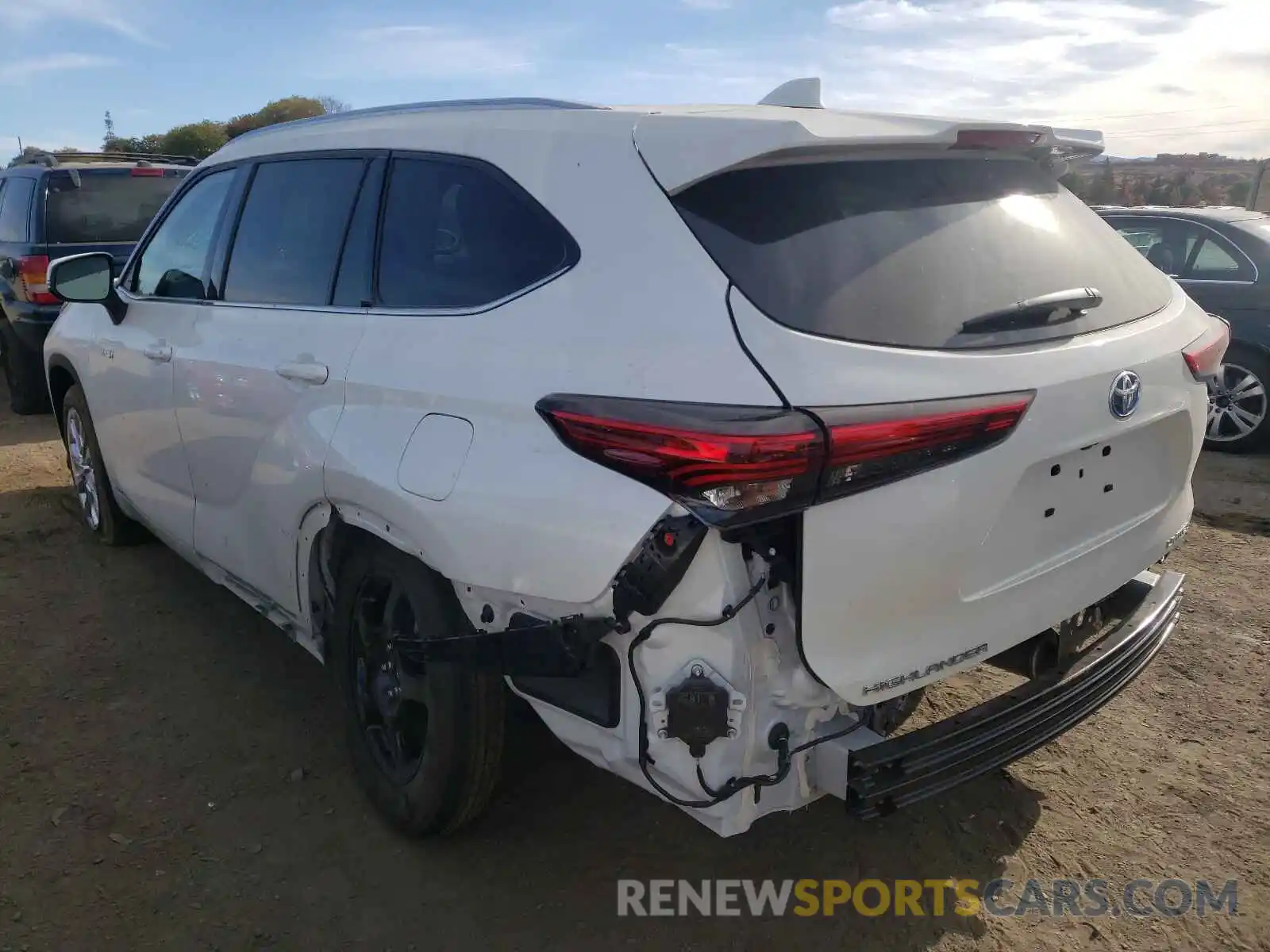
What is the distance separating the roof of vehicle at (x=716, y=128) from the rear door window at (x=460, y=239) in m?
0.14

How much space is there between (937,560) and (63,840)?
2.58m

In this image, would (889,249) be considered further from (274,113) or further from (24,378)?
(274,113)

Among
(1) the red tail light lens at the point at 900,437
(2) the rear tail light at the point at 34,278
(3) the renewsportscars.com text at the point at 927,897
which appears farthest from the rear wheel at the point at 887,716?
(2) the rear tail light at the point at 34,278

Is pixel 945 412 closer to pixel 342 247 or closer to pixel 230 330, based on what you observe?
pixel 342 247

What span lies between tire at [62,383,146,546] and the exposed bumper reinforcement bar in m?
4.12

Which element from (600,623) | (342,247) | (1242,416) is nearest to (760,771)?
(600,623)

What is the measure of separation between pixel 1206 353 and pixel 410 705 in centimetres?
236

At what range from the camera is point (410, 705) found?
9.17 feet

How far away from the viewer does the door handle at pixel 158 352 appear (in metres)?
3.77

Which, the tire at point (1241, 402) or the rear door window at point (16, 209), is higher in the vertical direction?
the rear door window at point (16, 209)

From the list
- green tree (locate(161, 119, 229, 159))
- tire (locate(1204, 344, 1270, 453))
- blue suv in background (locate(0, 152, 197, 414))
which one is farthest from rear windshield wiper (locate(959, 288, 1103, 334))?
green tree (locate(161, 119, 229, 159))

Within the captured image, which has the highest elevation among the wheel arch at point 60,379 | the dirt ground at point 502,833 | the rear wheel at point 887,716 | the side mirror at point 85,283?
the side mirror at point 85,283

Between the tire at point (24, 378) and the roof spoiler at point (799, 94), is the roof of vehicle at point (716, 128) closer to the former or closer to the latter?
the roof spoiler at point (799, 94)

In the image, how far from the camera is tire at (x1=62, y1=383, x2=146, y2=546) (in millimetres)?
4926
